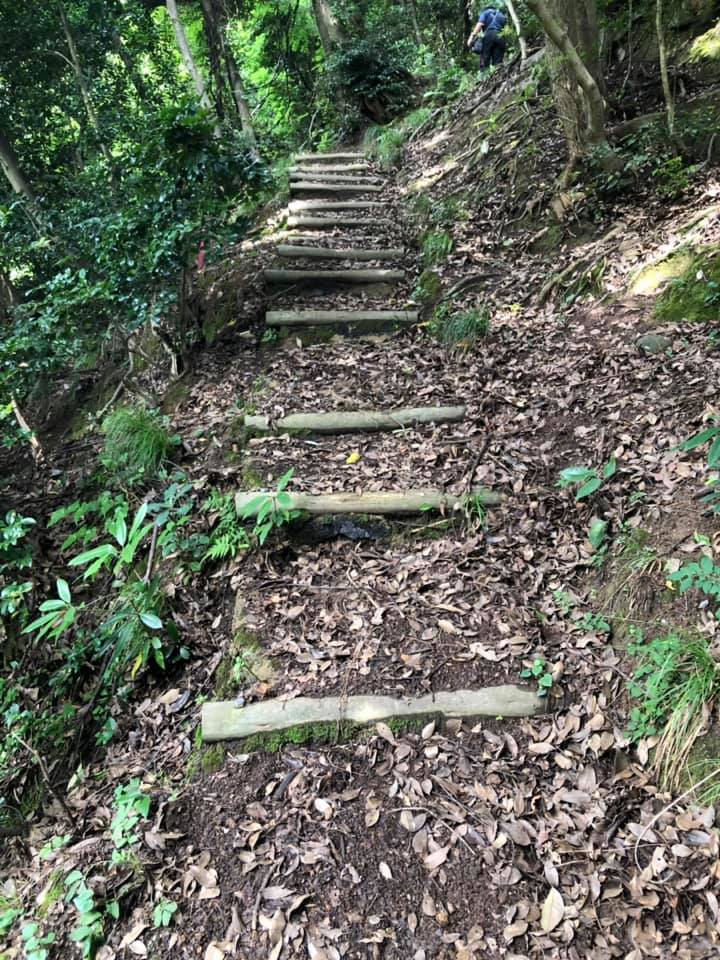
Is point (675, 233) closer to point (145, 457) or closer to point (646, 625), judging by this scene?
point (646, 625)

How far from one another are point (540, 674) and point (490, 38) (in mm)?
11631

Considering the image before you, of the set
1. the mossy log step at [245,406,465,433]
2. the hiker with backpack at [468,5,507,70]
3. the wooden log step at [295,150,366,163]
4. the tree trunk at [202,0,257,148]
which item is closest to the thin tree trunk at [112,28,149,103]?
the tree trunk at [202,0,257,148]

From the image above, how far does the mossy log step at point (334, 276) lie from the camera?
6199 mm

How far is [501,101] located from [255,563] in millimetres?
8587

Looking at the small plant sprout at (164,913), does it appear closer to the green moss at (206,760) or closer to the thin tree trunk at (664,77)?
the green moss at (206,760)

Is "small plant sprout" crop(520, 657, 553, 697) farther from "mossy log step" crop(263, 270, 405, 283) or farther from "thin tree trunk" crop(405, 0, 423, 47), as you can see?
"thin tree trunk" crop(405, 0, 423, 47)

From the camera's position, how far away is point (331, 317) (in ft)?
18.7

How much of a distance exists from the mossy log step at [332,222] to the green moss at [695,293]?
4.50 m

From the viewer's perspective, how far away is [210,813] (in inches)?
91.0

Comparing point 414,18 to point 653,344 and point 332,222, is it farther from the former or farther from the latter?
point 653,344

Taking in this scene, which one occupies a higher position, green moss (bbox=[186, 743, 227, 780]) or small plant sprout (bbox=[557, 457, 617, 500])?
small plant sprout (bbox=[557, 457, 617, 500])

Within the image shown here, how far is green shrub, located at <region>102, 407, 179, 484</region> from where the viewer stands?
4.13 meters

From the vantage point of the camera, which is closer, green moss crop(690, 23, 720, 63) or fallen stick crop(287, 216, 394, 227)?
green moss crop(690, 23, 720, 63)

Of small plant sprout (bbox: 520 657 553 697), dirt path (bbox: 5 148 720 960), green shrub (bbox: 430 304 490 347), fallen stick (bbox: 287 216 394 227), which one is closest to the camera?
dirt path (bbox: 5 148 720 960)
